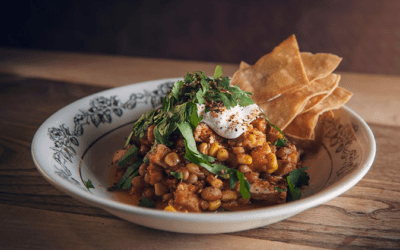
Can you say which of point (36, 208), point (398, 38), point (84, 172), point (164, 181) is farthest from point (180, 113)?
point (398, 38)

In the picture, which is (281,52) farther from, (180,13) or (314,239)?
(180,13)

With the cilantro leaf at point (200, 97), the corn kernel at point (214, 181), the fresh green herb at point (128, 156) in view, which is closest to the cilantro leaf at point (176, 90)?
the cilantro leaf at point (200, 97)

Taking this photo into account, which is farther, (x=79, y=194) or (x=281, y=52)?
(x=281, y=52)

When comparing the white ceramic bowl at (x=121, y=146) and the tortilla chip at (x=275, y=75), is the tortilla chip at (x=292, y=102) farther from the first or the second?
the white ceramic bowl at (x=121, y=146)

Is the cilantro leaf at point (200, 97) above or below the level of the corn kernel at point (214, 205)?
above

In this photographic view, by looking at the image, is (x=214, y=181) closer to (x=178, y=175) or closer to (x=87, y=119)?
(x=178, y=175)
